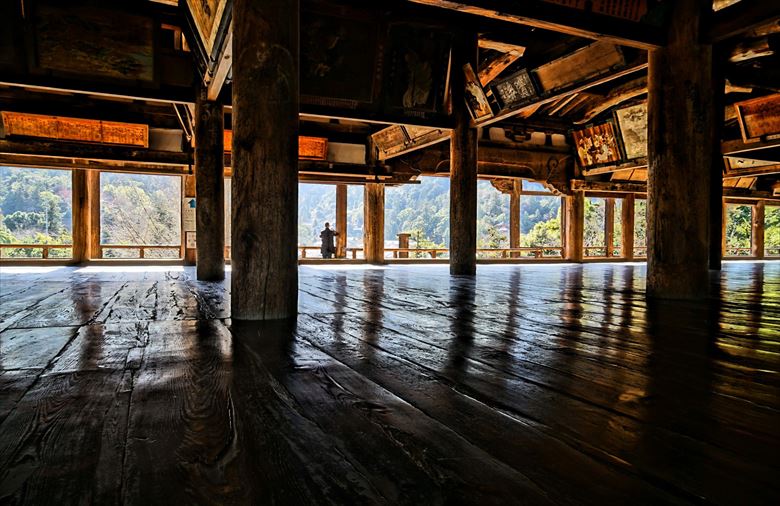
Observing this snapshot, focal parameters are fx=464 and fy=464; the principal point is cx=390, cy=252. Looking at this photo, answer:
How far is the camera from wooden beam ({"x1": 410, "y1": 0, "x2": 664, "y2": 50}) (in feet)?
14.3

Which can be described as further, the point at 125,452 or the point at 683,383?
the point at 683,383

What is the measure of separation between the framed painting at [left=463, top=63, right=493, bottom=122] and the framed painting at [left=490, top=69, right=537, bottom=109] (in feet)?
0.67

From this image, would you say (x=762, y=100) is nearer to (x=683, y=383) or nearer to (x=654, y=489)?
(x=683, y=383)

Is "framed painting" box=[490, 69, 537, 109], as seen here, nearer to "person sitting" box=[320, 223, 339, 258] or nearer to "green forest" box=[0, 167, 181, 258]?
"person sitting" box=[320, 223, 339, 258]

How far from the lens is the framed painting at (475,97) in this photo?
790 cm

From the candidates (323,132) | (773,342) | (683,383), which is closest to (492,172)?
(323,132)

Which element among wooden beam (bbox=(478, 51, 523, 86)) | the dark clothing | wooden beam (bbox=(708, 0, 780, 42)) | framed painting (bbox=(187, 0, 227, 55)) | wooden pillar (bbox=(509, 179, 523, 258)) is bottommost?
the dark clothing

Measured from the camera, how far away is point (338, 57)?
705 cm

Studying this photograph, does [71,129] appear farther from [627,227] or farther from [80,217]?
[627,227]

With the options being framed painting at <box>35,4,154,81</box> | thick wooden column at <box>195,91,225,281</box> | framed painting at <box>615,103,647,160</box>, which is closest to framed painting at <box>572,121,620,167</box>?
framed painting at <box>615,103,647,160</box>

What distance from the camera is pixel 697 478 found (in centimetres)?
94

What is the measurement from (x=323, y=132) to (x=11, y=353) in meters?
10.9

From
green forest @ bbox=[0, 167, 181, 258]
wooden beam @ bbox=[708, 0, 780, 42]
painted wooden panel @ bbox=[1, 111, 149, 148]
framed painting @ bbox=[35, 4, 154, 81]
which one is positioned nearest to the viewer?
wooden beam @ bbox=[708, 0, 780, 42]

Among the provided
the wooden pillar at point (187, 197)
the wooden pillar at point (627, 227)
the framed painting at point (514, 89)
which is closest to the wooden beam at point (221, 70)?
the framed painting at point (514, 89)
